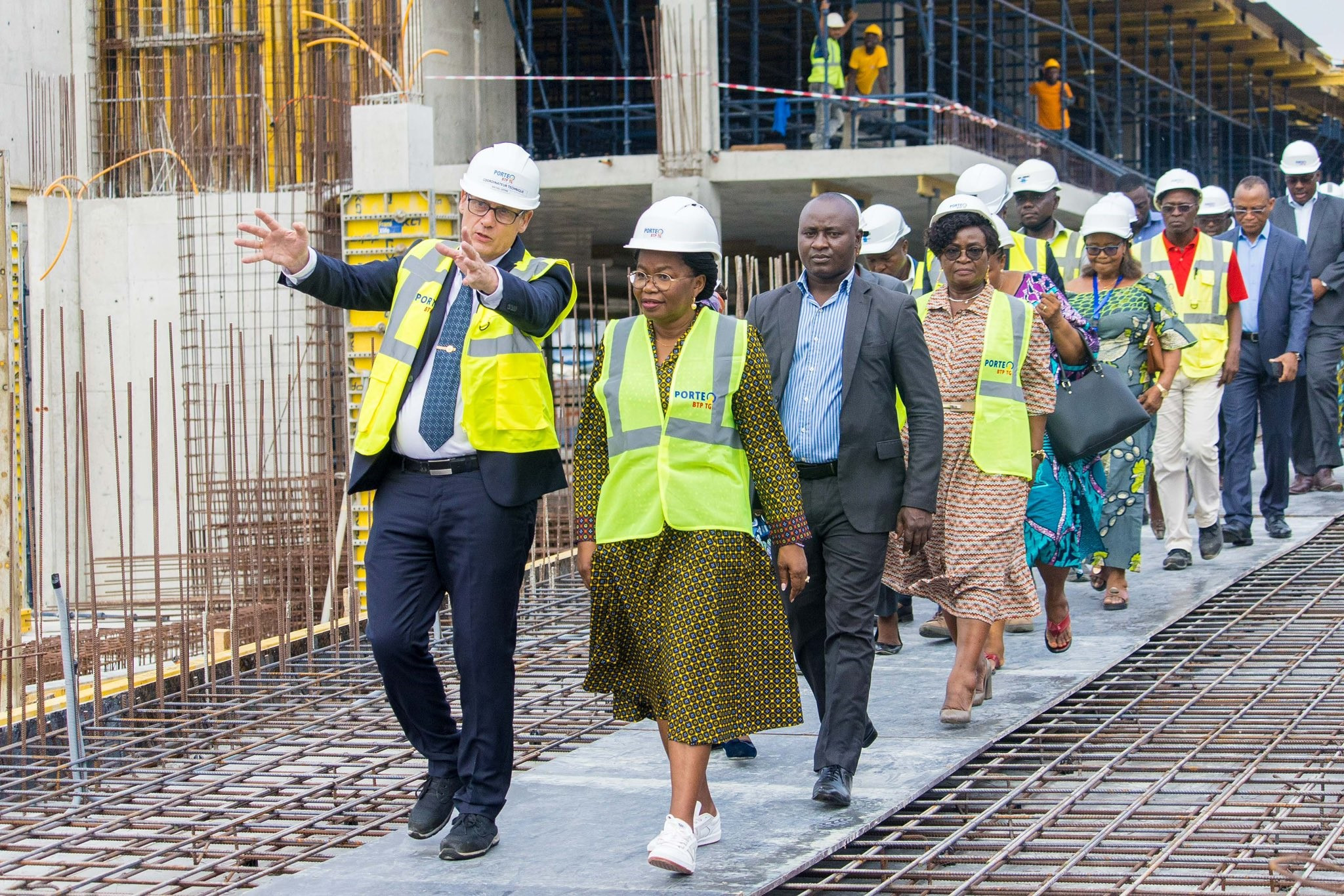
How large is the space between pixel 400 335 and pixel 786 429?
1.36m

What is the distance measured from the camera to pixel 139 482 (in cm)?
1505

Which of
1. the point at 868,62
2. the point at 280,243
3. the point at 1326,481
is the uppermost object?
the point at 868,62

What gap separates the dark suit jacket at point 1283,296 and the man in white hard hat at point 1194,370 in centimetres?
84

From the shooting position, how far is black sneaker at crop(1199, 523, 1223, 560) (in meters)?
9.85

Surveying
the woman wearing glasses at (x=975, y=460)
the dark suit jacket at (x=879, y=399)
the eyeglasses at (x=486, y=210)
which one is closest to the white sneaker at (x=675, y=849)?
the dark suit jacket at (x=879, y=399)

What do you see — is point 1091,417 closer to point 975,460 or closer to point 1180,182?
point 975,460

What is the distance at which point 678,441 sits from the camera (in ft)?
15.5

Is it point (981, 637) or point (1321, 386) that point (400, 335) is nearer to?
point (981, 637)

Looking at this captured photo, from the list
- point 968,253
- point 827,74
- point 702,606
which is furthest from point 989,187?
point 827,74

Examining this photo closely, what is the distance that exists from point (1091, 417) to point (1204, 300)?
9.23 ft

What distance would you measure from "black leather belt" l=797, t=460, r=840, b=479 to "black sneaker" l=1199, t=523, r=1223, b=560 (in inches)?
198

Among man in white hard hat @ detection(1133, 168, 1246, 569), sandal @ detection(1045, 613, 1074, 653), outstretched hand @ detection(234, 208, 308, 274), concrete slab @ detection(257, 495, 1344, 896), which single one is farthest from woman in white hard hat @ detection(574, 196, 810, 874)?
man in white hard hat @ detection(1133, 168, 1246, 569)

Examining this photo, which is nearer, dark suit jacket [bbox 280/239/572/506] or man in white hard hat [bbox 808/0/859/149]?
dark suit jacket [bbox 280/239/572/506]

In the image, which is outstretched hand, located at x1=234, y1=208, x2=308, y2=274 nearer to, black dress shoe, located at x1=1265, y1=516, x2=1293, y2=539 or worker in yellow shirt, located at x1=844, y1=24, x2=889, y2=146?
black dress shoe, located at x1=1265, y1=516, x2=1293, y2=539
